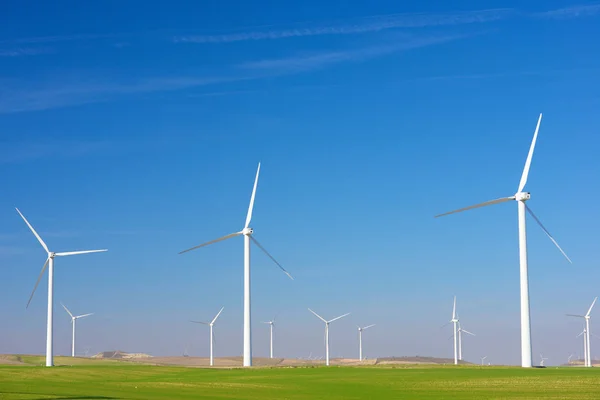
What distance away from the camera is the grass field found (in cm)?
5994

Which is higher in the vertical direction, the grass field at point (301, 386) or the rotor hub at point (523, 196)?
the rotor hub at point (523, 196)

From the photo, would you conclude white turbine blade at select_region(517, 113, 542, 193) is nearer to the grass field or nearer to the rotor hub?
the rotor hub

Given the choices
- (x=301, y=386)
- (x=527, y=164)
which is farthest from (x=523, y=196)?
(x=301, y=386)

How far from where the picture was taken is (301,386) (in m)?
72.9

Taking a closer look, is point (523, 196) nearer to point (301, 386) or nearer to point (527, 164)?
point (527, 164)

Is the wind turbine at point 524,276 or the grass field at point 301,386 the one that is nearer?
the grass field at point 301,386

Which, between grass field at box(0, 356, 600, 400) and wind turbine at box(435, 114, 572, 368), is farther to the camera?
wind turbine at box(435, 114, 572, 368)

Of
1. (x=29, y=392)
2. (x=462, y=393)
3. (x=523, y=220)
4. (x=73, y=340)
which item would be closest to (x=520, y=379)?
(x=462, y=393)

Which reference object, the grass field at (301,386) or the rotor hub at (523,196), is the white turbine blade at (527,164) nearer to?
the rotor hub at (523,196)

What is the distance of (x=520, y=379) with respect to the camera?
248ft

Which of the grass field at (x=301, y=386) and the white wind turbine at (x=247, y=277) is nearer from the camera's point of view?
the grass field at (x=301, y=386)

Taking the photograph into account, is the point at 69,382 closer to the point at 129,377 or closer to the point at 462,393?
the point at 129,377

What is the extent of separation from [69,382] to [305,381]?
2063 cm

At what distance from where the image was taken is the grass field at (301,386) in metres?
59.9
